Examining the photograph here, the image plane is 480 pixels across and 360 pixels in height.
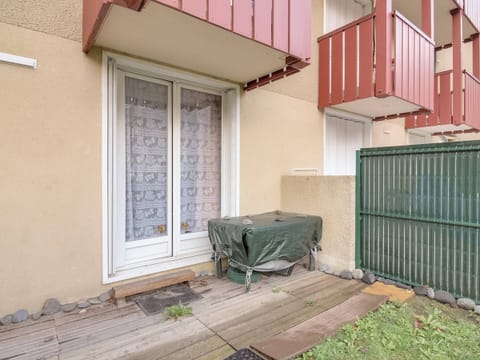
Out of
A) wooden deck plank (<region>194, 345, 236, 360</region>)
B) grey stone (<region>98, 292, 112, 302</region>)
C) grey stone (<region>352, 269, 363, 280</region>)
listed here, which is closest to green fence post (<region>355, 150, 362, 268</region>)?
grey stone (<region>352, 269, 363, 280</region>)

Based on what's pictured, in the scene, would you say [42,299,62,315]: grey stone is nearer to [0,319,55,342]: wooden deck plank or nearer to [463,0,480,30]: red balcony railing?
[0,319,55,342]: wooden deck plank

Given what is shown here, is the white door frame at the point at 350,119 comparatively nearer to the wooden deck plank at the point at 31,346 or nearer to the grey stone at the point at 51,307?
the grey stone at the point at 51,307

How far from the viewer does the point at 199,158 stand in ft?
13.2

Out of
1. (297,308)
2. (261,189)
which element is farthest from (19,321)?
(261,189)

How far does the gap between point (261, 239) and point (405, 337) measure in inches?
62.4

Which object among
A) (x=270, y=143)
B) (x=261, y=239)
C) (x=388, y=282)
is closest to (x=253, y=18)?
(x=270, y=143)

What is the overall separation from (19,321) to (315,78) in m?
5.40

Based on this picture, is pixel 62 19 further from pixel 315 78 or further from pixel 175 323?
pixel 315 78

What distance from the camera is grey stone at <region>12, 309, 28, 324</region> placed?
255 cm

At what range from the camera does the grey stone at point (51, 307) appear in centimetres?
269

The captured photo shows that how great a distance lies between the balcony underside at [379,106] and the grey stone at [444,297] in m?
2.81

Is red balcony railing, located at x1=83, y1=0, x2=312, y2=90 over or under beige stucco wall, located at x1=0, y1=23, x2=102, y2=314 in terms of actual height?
over

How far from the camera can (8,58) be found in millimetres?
2523

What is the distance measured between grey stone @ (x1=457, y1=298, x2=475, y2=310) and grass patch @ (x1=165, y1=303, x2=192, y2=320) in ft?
9.57
